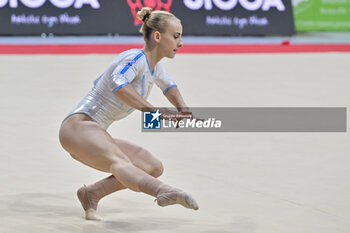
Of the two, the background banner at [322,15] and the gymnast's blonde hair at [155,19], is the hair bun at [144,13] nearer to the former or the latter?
the gymnast's blonde hair at [155,19]

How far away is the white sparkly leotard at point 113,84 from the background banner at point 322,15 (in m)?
13.4

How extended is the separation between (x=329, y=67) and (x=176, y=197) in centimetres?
893

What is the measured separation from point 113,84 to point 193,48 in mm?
10754

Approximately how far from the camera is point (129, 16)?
15.5 meters

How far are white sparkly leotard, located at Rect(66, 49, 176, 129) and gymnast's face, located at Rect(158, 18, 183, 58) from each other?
A: 0.12 meters

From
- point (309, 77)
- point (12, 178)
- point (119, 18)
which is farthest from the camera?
point (119, 18)

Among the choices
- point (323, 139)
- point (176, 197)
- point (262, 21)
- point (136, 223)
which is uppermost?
point (176, 197)

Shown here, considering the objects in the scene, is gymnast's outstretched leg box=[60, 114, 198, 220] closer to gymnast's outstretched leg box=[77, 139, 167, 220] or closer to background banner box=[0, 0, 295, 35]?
gymnast's outstretched leg box=[77, 139, 167, 220]

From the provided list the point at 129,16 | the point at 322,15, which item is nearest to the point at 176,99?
the point at 129,16

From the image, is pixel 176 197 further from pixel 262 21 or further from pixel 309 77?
pixel 262 21

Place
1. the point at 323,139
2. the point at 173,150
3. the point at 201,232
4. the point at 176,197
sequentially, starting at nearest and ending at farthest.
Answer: the point at 176,197, the point at 201,232, the point at 173,150, the point at 323,139

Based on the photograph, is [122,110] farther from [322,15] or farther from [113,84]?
[322,15]

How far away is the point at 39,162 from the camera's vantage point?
5477mm

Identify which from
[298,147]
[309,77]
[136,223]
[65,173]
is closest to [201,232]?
[136,223]
